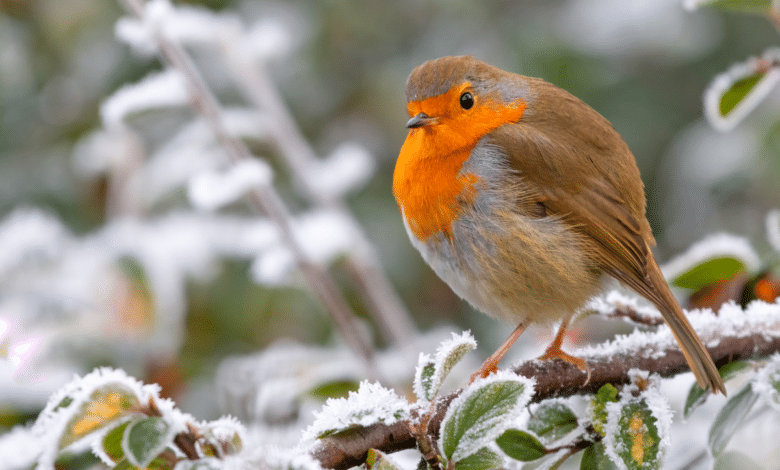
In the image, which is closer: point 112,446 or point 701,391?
point 112,446

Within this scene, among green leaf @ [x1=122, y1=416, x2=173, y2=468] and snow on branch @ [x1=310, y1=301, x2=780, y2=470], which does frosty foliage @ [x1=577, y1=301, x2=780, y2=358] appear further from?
green leaf @ [x1=122, y1=416, x2=173, y2=468]

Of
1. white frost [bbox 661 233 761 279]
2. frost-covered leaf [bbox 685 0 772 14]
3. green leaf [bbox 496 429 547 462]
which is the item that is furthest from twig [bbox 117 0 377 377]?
frost-covered leaf [bbox 685 0 772 14]

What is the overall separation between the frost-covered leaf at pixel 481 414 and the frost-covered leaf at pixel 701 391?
47cm

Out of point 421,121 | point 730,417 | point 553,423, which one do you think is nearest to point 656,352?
point 730,417

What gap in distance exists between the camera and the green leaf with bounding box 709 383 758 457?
1231 millimetres

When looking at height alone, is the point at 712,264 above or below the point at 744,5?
below

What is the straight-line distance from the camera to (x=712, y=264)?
5.31 feet

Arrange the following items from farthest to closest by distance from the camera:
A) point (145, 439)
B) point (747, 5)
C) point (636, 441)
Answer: point (747, 5) < point (636, 441) < point (145, 439)

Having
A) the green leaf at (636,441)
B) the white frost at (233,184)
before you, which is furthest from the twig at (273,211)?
the green leaf at (636,441)

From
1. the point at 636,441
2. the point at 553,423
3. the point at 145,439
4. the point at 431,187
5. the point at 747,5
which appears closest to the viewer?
the point at 145,439

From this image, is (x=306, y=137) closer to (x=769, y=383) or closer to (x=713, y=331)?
(x=713, y=331)

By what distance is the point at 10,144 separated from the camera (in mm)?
2656

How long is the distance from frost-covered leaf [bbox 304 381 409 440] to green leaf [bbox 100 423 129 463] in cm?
24

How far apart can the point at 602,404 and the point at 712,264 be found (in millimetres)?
623
